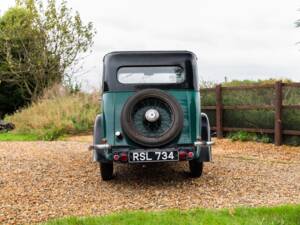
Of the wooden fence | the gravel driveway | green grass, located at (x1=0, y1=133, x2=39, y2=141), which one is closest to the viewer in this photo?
the gravel driveway

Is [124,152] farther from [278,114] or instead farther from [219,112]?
[219,112]

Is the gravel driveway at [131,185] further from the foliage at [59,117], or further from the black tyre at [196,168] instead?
the foliage at [59,117]

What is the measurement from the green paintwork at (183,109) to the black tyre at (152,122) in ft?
0.57

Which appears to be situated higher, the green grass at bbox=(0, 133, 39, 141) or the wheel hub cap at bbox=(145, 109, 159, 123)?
the wheel hub cap at bbox=(145, 109, 159, 123)

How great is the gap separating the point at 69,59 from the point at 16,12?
5.81 meters

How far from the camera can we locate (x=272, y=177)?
26.7ft

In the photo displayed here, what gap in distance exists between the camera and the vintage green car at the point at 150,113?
7141 millimetres

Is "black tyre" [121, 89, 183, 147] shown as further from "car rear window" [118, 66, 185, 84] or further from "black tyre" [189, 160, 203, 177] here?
"black tyre" [189, 160, 203, 177]

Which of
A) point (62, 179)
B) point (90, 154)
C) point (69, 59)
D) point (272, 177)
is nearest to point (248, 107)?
point (90, 154)

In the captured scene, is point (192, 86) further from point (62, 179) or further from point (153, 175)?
point (62, 179)

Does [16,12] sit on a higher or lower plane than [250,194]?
higher

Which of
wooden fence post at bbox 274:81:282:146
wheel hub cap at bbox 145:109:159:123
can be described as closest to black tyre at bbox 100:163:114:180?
wheel hub cap at bbox 145:109:159:123

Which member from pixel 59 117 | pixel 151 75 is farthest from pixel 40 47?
pixel 151 75

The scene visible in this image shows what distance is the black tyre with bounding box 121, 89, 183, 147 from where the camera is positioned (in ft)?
23.4
